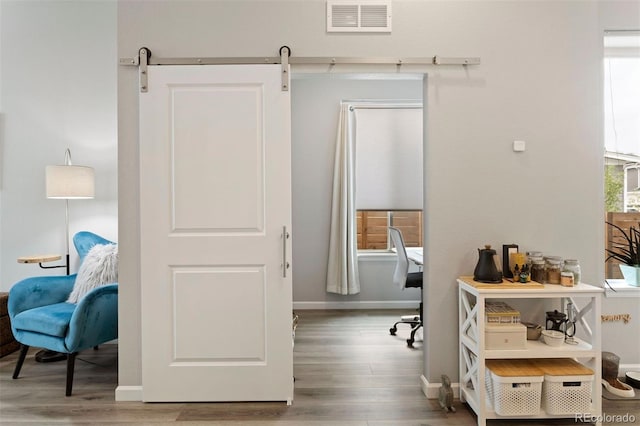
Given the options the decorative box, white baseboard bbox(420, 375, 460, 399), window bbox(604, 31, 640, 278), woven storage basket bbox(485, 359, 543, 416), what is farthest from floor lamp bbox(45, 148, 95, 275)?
window bbox(604, 31, 640, 278)

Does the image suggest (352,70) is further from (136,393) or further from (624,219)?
(136,393)

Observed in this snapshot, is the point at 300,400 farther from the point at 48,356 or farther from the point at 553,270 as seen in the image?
the point at 48,356

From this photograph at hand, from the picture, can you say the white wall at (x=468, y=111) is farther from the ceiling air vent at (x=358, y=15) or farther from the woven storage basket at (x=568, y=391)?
the woven storage basket at (x=568, y=391)

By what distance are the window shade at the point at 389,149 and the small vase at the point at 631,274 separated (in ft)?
7.12

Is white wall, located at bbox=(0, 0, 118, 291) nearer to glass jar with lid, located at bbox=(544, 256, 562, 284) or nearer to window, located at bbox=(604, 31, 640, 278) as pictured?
glass jar with lid, located at bbox=(544, 256, 562, 284)

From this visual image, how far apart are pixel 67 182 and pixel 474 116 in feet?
10.4

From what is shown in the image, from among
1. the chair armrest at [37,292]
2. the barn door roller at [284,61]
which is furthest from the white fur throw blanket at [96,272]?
the barn door roller at [284,61]

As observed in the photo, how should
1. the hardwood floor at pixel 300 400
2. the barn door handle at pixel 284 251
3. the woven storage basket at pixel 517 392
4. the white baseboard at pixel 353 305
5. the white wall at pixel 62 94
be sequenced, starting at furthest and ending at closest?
the white baseboard at pixel 353 305, the white wall at pixel 62 94, the barn door handle at pixel 284 251, the hardwood floor at pixel 300 400, the woven storage basket at pixel 517 392

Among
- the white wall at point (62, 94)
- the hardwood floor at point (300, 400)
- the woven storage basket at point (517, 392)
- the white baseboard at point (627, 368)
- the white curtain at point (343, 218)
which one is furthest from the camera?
the white curtain at point (343, 218)

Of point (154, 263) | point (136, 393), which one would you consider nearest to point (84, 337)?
point (136, 393)

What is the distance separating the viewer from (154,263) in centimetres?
235

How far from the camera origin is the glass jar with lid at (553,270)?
223 cm

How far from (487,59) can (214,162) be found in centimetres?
184

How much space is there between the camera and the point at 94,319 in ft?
8.45
